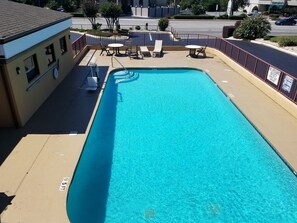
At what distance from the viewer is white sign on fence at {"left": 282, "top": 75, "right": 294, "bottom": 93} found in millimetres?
12643

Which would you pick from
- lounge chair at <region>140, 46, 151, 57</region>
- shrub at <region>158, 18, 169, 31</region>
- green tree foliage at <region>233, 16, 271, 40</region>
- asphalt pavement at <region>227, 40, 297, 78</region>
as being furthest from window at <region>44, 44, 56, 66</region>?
shrub at <region>158, 18, 169, 31</region>

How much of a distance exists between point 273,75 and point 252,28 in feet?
55.9

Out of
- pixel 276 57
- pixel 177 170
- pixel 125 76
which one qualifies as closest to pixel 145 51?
pixel 125 76

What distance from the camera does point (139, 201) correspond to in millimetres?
7719

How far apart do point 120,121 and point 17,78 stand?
15.8ft

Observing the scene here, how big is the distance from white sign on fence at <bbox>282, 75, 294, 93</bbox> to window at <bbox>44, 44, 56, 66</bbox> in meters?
12.7

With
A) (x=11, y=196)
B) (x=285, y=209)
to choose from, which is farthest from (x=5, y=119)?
(x=285, y=209)

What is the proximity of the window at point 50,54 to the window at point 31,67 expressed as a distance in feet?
5.56

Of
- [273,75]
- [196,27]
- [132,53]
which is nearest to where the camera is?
[273,75]

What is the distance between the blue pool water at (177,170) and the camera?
7375 mm

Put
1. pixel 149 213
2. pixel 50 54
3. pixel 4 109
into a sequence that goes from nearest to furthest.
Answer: pixel 149 213 < pixel 4 109 < pixel 50 54

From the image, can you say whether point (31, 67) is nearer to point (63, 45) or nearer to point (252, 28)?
point (63, 45)

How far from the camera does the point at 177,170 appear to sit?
9.09 metres

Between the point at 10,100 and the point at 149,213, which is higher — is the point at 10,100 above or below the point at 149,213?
above
